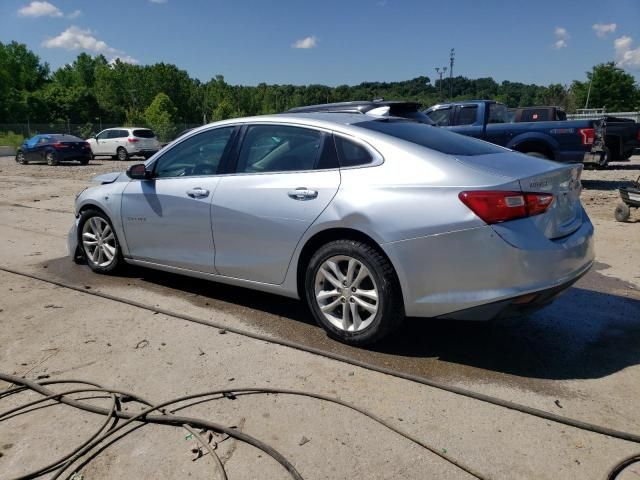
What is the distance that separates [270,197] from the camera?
4094 millimetres

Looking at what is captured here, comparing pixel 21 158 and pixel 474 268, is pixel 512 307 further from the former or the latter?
pixel 21 158

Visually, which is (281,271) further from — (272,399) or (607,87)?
(607,87)

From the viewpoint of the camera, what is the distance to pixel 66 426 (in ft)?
9.52

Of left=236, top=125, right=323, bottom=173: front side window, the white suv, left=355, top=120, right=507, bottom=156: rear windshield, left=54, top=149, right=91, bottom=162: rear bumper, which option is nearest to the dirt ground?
left=236, top=125, right=323, bottom=173: front side window

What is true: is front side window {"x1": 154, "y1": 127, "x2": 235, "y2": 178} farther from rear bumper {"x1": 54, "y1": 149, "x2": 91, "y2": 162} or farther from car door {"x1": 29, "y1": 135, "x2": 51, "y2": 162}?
car door {"x1": 29, "y1": 135, "x2": 51, "y2": 162}

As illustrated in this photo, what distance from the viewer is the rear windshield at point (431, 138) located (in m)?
3.84

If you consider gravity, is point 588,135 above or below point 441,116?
below

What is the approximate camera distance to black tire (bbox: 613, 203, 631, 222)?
27.3ft

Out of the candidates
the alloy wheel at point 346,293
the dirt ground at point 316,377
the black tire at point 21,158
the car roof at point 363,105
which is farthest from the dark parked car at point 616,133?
the black tire at point 21,158

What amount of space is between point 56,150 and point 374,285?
24.1 meters

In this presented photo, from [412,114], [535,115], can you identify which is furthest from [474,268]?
[535,115]

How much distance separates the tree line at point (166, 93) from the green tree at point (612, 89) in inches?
3.6

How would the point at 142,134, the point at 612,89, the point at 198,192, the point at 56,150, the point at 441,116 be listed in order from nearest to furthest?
1. the point at 198,192
2. the point at 441,116
3. the point at 56,150
4. the point at 142,134
5. the point at 612,89

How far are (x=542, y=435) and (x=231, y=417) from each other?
5.47 feet
